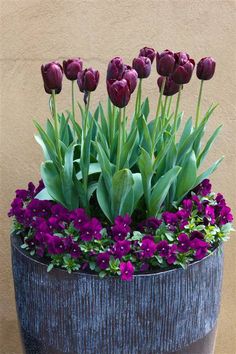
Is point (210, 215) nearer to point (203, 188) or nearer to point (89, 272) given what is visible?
point (203, 188)

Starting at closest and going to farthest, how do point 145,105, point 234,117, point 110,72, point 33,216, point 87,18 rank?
point 110,72
point 33,216
point 145,105
point 87,18
point 234,117

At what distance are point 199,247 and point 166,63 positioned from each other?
455 millimetres

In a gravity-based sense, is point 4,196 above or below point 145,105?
below

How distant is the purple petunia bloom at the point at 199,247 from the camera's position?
4.78ft

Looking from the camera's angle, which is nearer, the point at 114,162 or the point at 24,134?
the point at 114,162

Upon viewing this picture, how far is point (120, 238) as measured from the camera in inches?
57.0

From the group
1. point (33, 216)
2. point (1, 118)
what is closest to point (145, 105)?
point (33, 216)

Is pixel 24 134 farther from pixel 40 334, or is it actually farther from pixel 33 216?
pixel 40 334

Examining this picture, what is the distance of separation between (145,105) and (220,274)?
1.73 ft

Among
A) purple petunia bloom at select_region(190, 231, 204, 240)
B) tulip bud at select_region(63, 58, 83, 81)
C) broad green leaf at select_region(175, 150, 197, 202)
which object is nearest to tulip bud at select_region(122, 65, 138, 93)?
tulip bud at select_region(63, 58, 83, 81)

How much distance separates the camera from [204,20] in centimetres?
201

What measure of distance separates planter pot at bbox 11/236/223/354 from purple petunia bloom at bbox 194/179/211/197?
0.21 metres

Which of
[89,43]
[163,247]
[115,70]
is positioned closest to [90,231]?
[163,247]

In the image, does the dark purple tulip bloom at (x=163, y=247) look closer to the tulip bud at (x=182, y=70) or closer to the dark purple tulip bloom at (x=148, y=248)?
the dark purple tulip bloom at (x=148, y=248)
